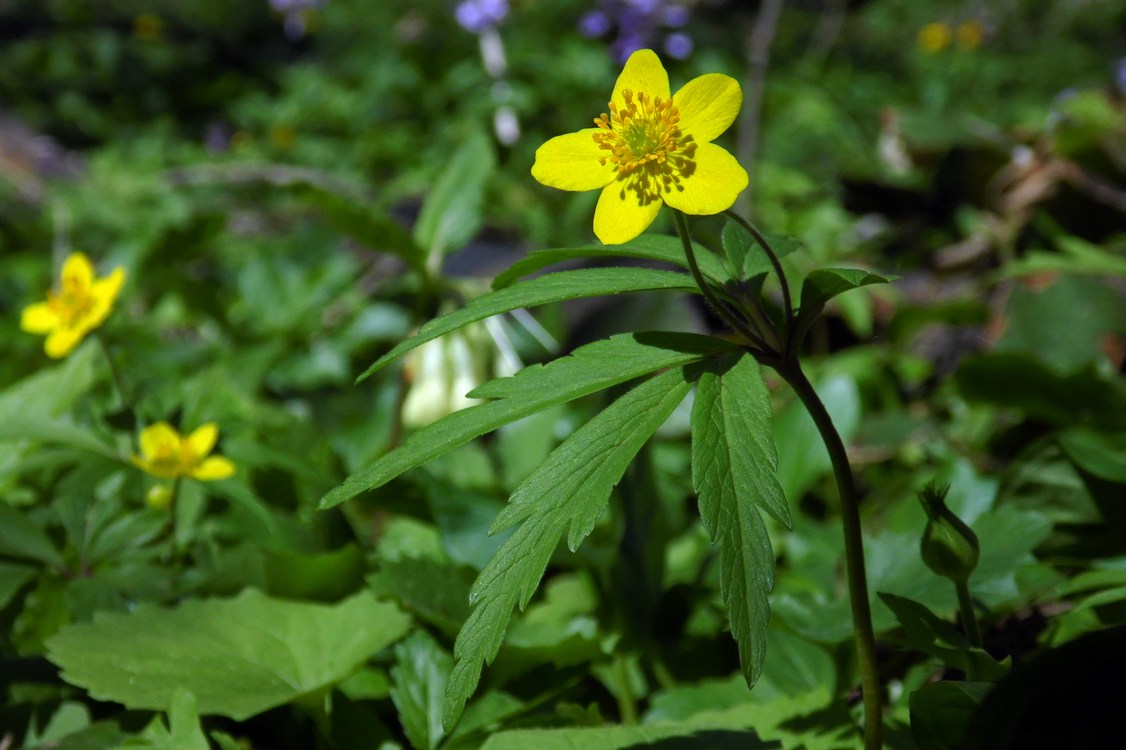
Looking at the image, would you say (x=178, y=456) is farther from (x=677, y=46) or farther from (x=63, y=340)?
(x=677, y=46)

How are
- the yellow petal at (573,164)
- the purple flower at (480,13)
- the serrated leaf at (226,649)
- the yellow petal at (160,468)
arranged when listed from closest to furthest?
the yellow petal at (573,164) < the serrated leaf at (226,649) < the yellow petal at (160,468) < the purple flower at (480,13)

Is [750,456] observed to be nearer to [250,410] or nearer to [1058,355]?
[250,410]

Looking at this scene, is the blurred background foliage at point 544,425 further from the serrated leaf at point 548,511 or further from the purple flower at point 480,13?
the serrated leaf at point 548,511

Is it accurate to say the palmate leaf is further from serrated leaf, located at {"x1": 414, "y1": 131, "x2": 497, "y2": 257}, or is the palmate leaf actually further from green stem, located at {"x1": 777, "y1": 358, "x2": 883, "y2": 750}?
serrated leaf, located at {"x1": 414, "y1": 131, "x2": 497, "y2": 257}

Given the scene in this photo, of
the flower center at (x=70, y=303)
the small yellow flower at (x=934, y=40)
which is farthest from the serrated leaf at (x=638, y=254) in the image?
the small yellow flower at (x=934, y=40)

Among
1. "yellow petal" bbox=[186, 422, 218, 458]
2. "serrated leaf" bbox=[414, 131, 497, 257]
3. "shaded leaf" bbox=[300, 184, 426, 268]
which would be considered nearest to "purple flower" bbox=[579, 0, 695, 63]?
"serrated leaf" bbox=[414, 131, 497, 257]

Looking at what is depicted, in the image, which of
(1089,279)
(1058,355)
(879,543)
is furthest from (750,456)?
(1089,279)
